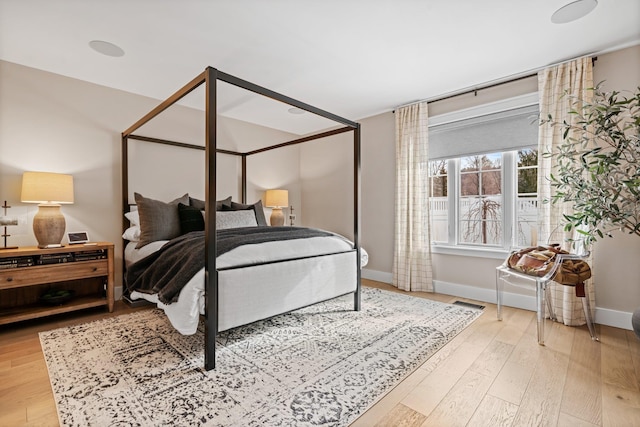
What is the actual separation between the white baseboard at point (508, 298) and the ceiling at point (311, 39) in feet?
7.27

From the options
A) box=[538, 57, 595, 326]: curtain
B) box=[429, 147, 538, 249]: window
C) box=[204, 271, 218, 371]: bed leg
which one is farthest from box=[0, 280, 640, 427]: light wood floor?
box=[429, 147, 538, 249]: window

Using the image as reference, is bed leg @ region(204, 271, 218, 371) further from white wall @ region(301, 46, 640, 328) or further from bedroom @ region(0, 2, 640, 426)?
white wall @ region(301, 46, 640, 328)

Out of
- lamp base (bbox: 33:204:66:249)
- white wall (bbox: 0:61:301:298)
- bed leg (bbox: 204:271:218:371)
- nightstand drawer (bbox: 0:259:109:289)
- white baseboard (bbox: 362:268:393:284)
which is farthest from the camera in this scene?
white baseboard (bbox: 362:268:393:284)

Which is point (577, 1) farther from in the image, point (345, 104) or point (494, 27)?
point (345, 104)

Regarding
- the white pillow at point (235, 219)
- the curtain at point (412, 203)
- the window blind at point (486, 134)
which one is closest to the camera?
the window blind at point (486, 134)

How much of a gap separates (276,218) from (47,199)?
8.83ft

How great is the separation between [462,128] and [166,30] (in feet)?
10.0

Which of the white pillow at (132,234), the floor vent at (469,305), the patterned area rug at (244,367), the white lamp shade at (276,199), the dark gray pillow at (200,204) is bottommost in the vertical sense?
the floor vent at (469,305)

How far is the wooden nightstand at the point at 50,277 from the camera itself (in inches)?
96.1

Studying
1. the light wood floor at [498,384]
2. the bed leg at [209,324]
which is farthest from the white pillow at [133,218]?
the bed leg at [209,324]

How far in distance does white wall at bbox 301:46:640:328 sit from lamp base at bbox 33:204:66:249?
10.9ft

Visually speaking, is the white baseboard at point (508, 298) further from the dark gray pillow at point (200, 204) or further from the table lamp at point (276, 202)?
the dark gray pillow at point (200, 204)

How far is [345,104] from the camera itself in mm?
3930

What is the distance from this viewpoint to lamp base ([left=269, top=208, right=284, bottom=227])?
4707 millimetres
